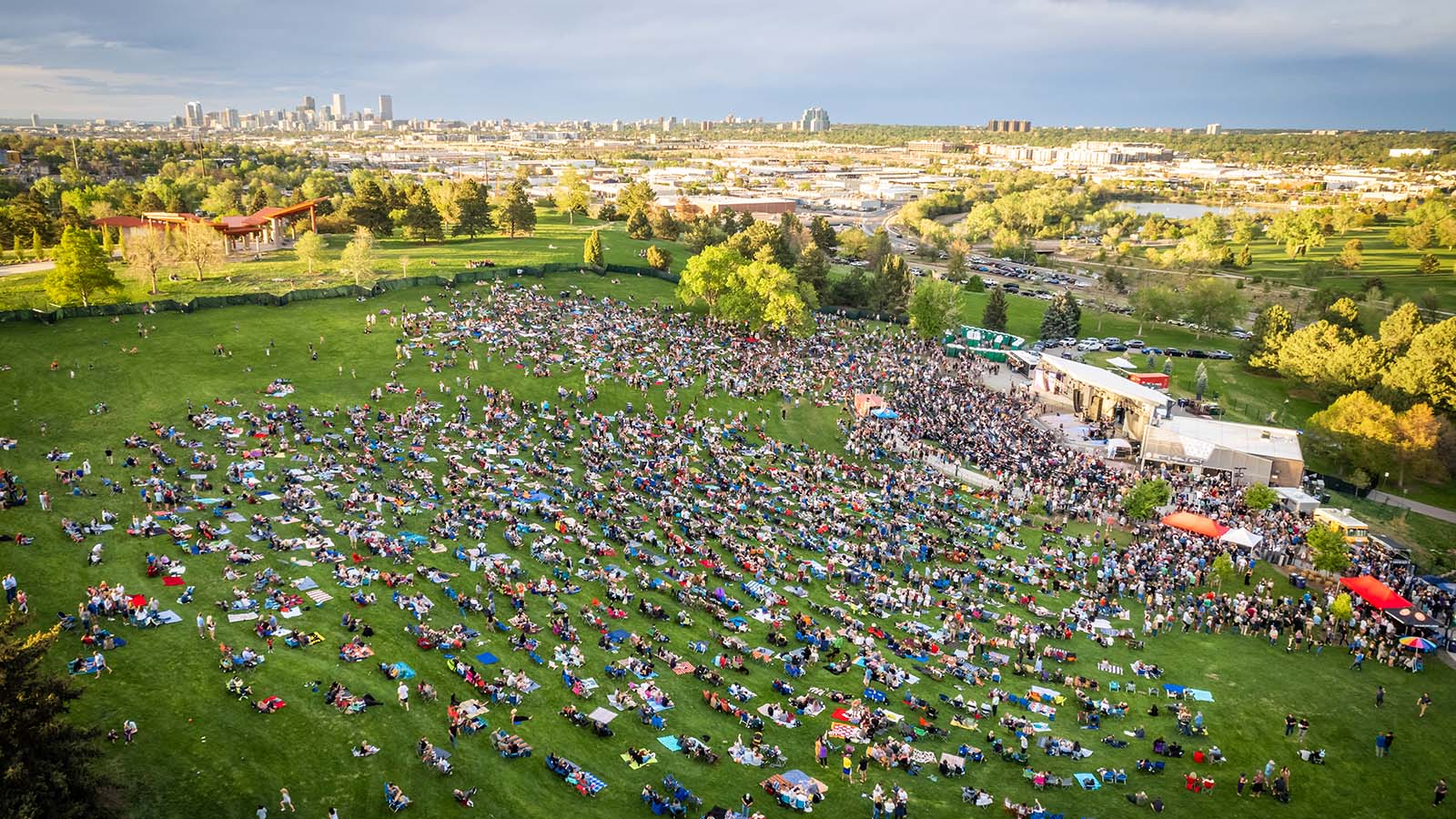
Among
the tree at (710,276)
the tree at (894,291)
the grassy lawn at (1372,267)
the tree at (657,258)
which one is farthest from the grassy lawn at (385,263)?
the grassy lawn at (1372,267)

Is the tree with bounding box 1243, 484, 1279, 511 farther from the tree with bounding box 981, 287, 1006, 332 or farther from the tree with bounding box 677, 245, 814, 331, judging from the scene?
the tree with bounding box 981, 287, 1006, 332

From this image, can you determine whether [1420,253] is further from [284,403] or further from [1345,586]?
[284,403]

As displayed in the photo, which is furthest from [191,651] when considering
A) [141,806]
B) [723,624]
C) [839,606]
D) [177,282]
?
[177,282]

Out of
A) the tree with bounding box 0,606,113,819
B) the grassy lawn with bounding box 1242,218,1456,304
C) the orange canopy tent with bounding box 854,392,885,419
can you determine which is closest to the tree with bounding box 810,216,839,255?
the orange canopy tent with bounding box 854,392,885,419

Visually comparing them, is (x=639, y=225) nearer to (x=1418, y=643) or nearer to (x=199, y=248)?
(x=199, y=248)

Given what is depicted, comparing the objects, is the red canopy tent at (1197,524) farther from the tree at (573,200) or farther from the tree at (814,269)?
the tree at (573,200)

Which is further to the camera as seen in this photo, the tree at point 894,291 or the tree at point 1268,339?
the tree at point 894,291

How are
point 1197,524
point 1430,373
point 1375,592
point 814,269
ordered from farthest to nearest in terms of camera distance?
1. point 814,269
2. point 1430,373
3. point 1197,524
4. point 1375,592

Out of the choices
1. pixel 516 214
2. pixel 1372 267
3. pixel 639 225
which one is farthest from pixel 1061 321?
pixel 1372 267
